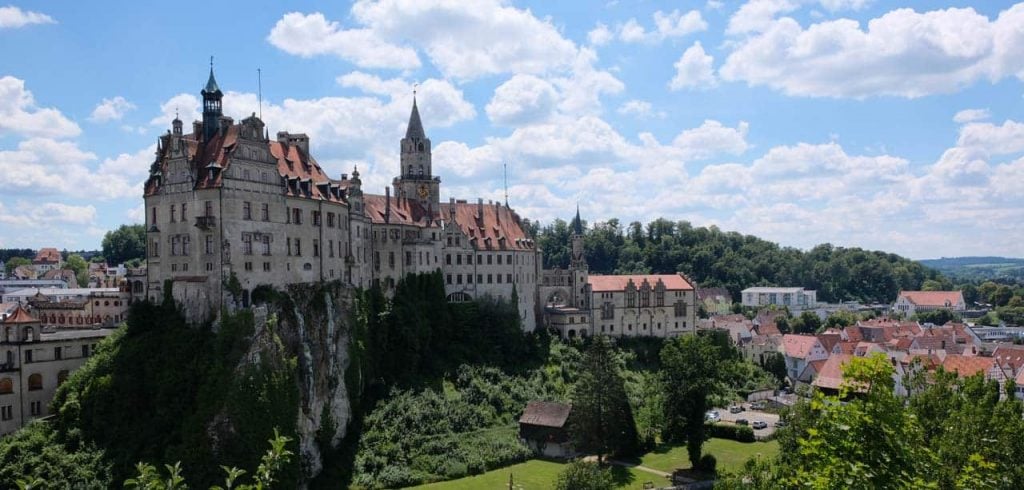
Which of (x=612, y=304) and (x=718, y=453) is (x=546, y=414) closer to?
(x=718, y=453)

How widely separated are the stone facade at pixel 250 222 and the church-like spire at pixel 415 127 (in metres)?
11.7

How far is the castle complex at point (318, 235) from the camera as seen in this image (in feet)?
197

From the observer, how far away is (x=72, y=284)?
450 feet

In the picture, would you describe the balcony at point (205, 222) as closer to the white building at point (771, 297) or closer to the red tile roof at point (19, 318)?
the red tile roof at point (19, 318)

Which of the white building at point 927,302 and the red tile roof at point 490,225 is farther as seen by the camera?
the white building at point 927,302

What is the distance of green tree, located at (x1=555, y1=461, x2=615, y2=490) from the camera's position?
171ft

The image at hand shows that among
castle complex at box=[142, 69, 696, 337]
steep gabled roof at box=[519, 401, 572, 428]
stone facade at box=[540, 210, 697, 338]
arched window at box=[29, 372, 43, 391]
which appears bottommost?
steep gabled roof at box=[519, 401, 572, 428]

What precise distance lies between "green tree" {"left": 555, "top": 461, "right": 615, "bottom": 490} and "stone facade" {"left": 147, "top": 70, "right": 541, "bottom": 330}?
26.4 m

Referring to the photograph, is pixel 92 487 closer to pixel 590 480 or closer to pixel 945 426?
pixel 590 480

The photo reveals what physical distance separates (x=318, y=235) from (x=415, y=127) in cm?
2872

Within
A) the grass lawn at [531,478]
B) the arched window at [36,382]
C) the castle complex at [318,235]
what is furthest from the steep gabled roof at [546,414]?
the arched window at [36,382]

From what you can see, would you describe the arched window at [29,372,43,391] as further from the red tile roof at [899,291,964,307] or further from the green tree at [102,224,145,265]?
the red tile roof at [899,291,964,307]

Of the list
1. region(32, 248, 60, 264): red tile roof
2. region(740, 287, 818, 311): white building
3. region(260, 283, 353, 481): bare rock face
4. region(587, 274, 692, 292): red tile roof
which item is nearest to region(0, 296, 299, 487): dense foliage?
region(260, 283, 353, 481): bare rock face

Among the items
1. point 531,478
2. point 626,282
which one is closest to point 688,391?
point 531,478
